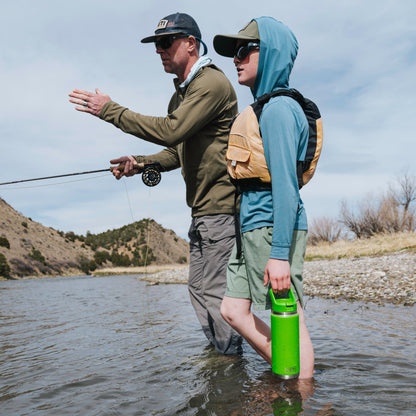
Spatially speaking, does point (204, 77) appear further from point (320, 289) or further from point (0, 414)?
point (320, 289)

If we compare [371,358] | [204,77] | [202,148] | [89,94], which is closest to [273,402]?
[371,358]

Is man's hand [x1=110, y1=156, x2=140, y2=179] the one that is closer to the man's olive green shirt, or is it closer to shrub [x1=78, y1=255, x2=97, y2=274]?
the man's olive green shirt

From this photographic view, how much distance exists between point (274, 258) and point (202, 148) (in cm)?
137

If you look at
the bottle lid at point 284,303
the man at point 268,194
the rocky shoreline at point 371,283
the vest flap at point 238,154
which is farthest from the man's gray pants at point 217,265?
the rocky shoreline at point 371,283

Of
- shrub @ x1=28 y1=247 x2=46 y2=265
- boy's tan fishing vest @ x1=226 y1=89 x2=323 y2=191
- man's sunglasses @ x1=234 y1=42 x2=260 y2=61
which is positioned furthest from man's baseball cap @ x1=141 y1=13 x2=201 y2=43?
shrub @ x1=28 y1=247 x2=46 y2=265

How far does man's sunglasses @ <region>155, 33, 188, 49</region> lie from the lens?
3.17 m

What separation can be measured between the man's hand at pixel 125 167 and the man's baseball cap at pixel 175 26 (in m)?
1.18

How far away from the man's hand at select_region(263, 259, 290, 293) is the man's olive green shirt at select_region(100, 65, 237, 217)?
1183mm

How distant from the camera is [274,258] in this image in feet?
7.05

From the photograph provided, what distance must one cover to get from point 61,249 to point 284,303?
199ft

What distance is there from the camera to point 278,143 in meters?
2.14

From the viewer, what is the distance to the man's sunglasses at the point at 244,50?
2377 millimetres

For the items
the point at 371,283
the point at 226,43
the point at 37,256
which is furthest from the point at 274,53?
the point at 37,256

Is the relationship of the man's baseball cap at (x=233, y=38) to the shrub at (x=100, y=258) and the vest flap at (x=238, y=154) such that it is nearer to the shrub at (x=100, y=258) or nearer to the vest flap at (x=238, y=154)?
the vest flap at (x=238, y=154)
